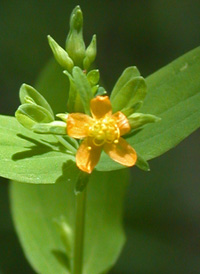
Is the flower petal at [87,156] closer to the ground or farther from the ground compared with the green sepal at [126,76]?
closer to the ground

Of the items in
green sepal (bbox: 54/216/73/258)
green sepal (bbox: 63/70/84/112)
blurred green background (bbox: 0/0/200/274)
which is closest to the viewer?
green sepal (bbox: 63/70/84/112)

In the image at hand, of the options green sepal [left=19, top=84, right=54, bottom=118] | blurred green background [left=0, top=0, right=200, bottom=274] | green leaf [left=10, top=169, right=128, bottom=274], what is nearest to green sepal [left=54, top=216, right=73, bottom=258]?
green leaf [left=10, top=169, right=128, bottom=274]

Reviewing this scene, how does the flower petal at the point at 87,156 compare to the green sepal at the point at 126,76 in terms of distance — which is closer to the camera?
the flower petal at the point at 87,156

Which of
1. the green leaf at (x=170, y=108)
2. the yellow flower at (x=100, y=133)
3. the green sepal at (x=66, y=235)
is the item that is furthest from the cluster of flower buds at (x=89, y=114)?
the green sepal at (x=66, y=235)

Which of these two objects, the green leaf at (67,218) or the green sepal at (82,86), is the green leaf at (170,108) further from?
the green leaf at (67,218)

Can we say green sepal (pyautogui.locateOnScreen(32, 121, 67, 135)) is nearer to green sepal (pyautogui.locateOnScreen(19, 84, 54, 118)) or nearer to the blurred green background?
green sepal (pyautogui.locateOnScreen(19, 84, 54, 118))

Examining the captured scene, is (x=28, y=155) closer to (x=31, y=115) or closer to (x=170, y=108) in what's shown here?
(x=31, y=115)

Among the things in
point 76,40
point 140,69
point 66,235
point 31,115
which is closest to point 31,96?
point 31,115
